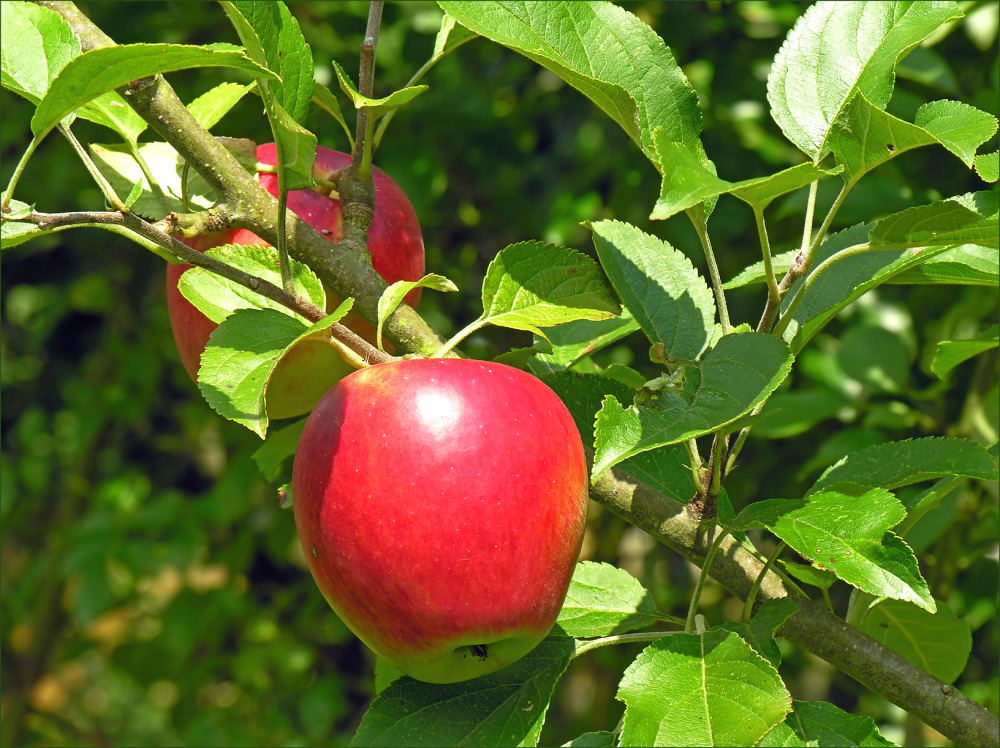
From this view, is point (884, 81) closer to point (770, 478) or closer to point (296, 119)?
point (296, 119)

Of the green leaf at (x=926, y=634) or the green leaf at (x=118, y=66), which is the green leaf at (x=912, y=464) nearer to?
the green leaf at (x=926, y=634)

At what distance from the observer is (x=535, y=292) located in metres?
0.66

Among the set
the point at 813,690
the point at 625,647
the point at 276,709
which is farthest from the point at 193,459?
the point at 813,690

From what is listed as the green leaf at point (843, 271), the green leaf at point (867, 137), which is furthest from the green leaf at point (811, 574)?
the green leaf at point (867, 137)

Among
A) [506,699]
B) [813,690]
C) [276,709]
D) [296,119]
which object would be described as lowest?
[276,709]

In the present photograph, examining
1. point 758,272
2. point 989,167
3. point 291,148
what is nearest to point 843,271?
point 758,272

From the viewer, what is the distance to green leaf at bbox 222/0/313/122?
59cm

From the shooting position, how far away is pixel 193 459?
9.51 feet

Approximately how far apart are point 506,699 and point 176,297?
379 millimetres

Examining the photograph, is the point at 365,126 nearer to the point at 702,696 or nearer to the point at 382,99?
the point at 382,99

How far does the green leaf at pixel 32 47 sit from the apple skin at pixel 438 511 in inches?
10.2

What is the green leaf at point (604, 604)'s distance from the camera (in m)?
0.73

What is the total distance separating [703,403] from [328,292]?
28cm

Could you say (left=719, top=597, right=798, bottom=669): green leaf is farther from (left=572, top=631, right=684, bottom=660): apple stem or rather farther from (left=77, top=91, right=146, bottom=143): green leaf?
(left=77, top=91, right=146, bottom=143): green leaf
